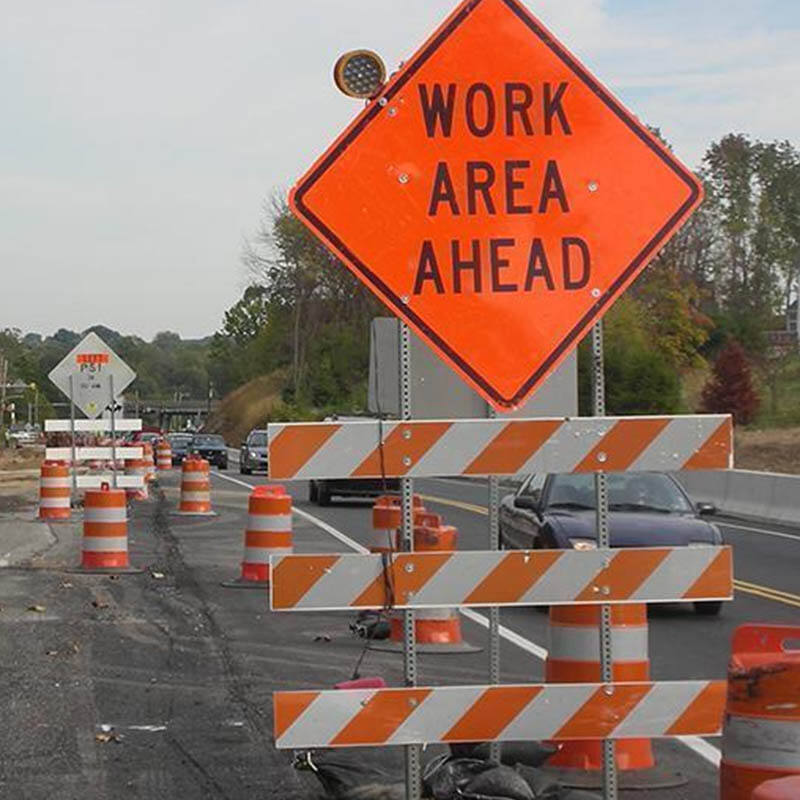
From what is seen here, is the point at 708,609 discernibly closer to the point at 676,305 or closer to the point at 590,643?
the point at 590,643

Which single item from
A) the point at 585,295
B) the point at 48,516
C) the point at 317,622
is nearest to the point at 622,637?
the point at 585,295

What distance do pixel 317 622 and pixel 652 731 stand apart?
823 centimetres

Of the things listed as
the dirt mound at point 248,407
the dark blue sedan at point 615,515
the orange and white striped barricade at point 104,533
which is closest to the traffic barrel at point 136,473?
the orange and white striped barricade at point 104,533

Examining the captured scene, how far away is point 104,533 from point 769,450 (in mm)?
33624

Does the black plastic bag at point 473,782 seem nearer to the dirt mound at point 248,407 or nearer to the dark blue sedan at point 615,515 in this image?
the dark blue sedan at point 615,515

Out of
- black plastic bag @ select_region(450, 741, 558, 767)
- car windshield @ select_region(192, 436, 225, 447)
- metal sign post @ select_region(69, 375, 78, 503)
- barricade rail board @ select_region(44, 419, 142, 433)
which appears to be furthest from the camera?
car windshield @ select_region(192, 436, 225, 447)

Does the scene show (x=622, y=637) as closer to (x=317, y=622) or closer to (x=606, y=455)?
(x=606, y=455)

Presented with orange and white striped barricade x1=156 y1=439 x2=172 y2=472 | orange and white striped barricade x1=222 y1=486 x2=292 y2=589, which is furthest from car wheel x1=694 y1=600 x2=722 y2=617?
orange and white striped barricade x1=156 y1=439 x2=172 y2=472

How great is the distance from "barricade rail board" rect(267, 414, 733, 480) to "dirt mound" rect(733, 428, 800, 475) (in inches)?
1501

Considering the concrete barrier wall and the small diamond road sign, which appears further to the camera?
the small diamond road sign

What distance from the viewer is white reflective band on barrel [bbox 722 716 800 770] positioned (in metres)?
5.18

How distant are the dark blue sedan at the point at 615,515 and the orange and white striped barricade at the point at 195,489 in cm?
1170

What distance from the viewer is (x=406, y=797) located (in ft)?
20.1

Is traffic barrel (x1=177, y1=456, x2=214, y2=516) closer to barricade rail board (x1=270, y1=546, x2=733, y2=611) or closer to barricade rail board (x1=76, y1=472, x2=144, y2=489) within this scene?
barricade rail board (x1=76, y1=472, x2=144, y2=489)
